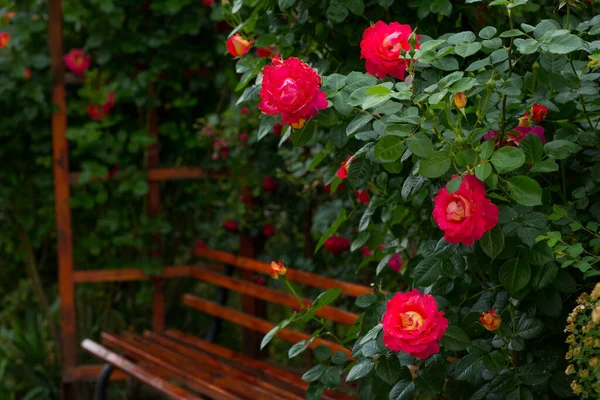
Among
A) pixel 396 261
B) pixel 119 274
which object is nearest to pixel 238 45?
pixel 396 261

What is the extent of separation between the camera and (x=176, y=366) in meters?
2.86

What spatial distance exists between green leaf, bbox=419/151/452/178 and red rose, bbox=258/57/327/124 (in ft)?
0.74

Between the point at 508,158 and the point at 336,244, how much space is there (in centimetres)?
153

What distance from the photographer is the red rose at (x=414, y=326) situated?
1390 millimetres

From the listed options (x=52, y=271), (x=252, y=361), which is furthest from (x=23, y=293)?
(x=252, y=361)

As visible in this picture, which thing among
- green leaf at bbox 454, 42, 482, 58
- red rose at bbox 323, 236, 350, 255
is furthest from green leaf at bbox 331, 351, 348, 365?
red rose at bbox 323, 236, 350, 255

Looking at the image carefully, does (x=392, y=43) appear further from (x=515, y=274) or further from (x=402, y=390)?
(x=402, y=390)

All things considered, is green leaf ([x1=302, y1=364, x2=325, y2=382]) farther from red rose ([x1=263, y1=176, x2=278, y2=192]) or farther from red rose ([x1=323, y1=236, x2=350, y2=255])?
red rose ([x1=263, y1=176, x2=278, y2=192])

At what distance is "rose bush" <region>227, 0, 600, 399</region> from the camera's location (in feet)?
4.52

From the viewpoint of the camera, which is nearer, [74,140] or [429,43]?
[429,43]

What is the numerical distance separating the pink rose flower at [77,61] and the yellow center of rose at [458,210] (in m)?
2.44

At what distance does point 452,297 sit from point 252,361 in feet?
4.89

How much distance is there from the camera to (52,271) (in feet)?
14.8

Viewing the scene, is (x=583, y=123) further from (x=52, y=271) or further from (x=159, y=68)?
(x=52, y=271)
